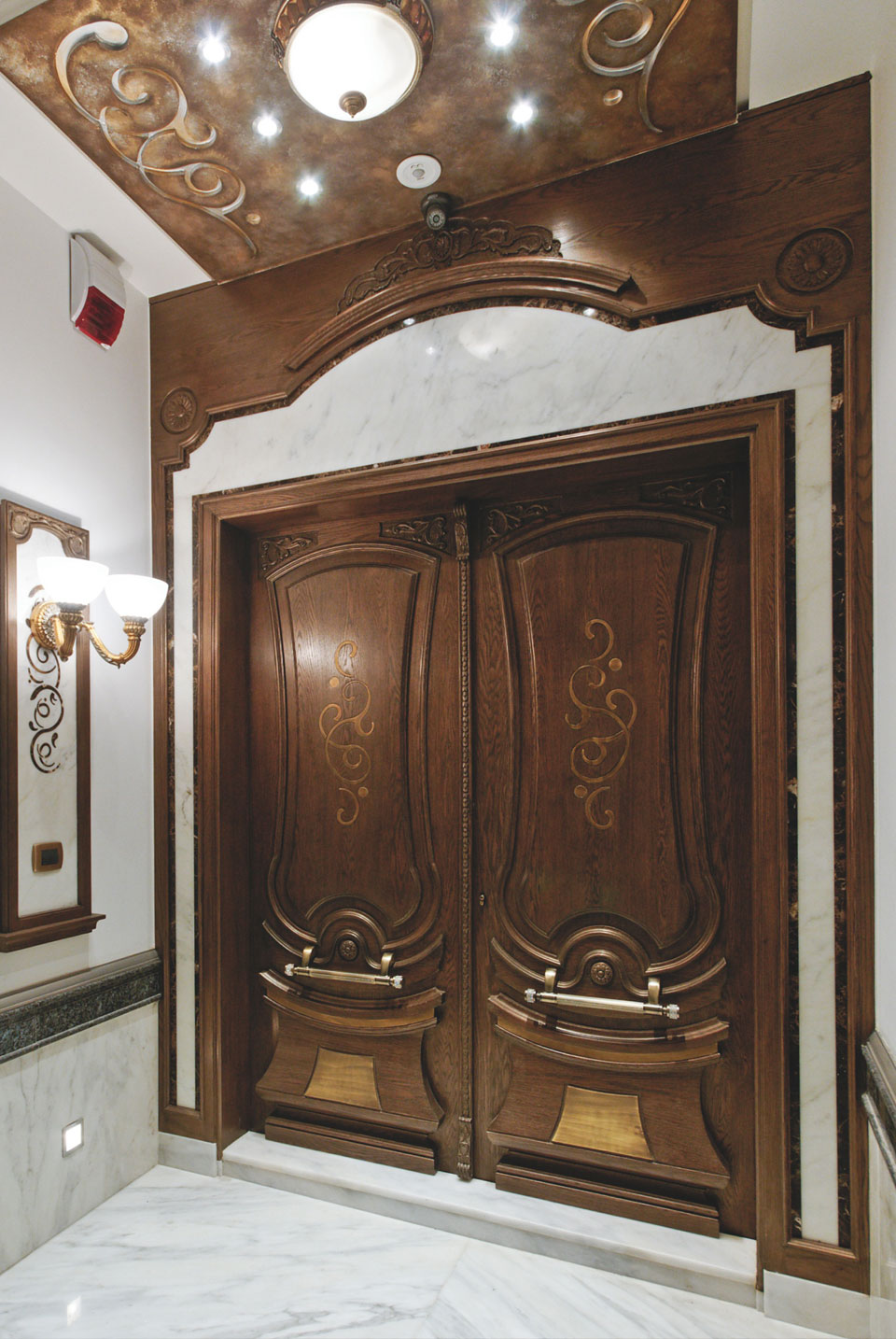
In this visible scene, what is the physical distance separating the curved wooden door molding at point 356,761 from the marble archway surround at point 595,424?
0.30 metres

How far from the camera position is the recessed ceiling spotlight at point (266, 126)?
1.79 meters

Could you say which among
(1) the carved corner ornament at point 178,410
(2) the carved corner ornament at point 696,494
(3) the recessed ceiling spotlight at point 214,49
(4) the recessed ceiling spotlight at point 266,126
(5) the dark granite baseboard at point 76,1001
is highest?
(3) the recessed ceiling spotlight at point 214,49

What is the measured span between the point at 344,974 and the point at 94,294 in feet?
7.25

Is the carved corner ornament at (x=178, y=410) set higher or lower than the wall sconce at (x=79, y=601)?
higher

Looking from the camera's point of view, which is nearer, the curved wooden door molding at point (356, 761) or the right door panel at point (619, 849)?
the right door panel at point (619, 849)

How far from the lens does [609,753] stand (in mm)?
2035

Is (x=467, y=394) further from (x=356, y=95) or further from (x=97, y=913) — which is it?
(x=97, y=913)

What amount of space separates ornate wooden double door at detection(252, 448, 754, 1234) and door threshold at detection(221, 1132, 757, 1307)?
4 centimetres

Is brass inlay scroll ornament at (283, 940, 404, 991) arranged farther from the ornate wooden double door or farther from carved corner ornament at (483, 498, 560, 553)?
carved corner ornament at (483, 498, 560, 553)

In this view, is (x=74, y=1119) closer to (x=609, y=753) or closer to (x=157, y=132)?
(x=609, y=753)

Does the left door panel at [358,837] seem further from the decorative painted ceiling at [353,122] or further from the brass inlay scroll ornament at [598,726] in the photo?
the decorative painted ceiling at [353,122]

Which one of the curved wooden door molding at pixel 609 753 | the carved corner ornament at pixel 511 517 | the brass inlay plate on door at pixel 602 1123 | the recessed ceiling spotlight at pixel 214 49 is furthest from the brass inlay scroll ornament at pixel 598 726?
the recessed ceiling spotlight at pixel 214 49

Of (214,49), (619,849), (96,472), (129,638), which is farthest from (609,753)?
(214,49)

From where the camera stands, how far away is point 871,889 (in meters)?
1.63
